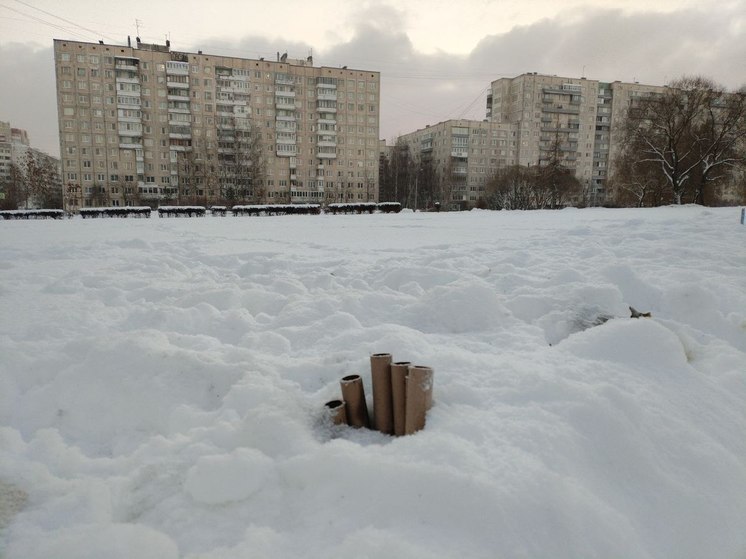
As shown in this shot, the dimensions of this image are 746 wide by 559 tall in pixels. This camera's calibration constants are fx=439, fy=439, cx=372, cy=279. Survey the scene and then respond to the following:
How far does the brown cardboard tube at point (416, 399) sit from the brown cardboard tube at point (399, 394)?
0.13 feet

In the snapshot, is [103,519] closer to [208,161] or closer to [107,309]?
[107,309]

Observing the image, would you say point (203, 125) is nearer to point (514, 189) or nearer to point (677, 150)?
point (514, 189)

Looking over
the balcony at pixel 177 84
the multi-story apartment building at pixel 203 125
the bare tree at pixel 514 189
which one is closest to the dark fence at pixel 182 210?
the multi-story apartment building at pixel 203 125

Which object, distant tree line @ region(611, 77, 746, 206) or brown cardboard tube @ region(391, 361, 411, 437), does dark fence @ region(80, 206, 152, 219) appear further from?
distant tree line @ region(611, 77, 746, 206)

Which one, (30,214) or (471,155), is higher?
(471,155)

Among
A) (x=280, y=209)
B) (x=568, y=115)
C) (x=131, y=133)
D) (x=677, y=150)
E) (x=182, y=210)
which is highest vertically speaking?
(x=568, y=115)

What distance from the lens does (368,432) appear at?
200 cm

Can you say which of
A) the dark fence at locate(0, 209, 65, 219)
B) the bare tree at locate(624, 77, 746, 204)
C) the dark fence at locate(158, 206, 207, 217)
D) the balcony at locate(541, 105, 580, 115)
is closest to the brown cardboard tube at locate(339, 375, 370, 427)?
the dark fence at locate(158, 206, 207, 217)

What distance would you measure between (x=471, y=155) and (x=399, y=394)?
78503 millimetres

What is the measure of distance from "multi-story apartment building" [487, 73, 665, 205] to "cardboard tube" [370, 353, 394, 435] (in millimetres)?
77265

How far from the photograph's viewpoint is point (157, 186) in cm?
5603

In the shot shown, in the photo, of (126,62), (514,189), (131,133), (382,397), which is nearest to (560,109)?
(514,189)

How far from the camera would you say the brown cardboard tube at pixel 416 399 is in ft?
6.29

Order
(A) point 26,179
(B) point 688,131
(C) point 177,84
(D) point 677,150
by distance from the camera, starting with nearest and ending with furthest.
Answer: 1. (B) point 688,131
2. (D) point 677,150
3. (C) point 177,84
4. (A) point 26,179
